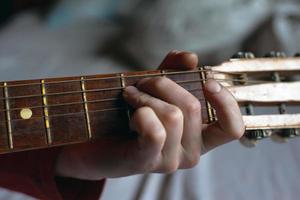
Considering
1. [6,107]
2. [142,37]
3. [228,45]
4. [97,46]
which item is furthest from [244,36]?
[6,107]

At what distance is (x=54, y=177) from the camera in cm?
65

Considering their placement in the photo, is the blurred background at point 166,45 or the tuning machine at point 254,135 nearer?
the tuning machine at point 254,135

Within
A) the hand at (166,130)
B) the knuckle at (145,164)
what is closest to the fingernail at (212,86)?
the hand at (166,130)

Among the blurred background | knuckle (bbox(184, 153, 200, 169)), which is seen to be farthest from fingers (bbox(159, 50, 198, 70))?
the blurred background

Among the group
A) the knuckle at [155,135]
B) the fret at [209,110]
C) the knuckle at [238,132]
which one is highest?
the fret at [209,110]

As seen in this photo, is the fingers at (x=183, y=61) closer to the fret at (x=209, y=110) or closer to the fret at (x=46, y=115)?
the fret at (x=209, y=110)

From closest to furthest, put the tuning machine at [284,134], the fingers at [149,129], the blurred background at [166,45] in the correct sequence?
the fingers at [149,129]
the tuning machine at [284,134]
the blurred background at [166,45]

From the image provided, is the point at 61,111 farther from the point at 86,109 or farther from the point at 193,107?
the point at 193,107

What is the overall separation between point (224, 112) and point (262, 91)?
92 mm

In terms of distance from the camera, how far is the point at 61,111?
527mm

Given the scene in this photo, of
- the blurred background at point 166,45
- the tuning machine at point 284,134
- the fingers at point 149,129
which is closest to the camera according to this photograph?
the fingers at point 149,129

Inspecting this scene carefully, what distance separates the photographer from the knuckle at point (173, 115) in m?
0.51

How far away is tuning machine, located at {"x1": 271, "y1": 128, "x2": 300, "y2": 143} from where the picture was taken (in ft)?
1.95

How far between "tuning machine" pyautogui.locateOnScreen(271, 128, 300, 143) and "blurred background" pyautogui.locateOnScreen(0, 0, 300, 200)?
0.27 meters
